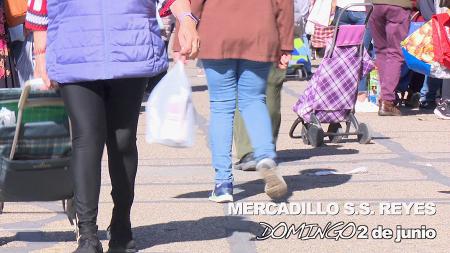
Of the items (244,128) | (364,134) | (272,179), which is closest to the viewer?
(272,179)

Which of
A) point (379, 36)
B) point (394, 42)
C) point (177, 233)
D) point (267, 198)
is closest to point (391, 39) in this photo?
point (394, 42)

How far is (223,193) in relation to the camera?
7664 millimetres

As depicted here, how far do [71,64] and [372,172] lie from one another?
3.86m

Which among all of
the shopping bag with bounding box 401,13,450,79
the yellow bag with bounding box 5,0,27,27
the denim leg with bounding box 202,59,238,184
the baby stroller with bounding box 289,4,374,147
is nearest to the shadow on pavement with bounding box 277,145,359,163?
the baby stroller with bounding box 289,4,374,147

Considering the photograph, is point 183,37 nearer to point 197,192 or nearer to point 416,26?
point 197,192

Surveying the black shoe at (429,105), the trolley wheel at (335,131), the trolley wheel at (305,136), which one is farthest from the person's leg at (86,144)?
the black shoe at (429,105)

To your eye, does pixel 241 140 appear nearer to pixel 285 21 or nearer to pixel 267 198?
pixel 267 198

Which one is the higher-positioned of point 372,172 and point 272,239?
point 272,239

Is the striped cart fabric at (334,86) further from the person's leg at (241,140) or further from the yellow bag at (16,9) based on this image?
the yellow bag at (16,9)

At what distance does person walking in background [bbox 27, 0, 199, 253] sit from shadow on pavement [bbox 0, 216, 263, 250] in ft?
2.27

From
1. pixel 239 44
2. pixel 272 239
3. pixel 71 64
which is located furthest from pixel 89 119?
pixel 239 44

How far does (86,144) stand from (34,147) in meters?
0.57

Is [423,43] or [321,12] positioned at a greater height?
[423,43]

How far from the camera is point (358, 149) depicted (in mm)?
10398
